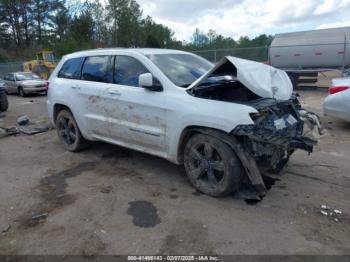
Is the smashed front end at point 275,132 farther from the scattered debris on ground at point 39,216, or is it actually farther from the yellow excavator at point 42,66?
the yellow excavator at point 42,66

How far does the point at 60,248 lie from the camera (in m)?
3.30

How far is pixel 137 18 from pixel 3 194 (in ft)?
214

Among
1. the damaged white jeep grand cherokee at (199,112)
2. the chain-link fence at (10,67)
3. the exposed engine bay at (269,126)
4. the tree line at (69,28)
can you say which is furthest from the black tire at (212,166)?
the tree line at (69,28)

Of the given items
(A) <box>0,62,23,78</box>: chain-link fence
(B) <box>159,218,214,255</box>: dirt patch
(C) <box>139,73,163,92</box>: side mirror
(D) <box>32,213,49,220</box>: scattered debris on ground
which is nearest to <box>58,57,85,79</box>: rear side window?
(C) <box>139,73,163,92</box>: side mirror

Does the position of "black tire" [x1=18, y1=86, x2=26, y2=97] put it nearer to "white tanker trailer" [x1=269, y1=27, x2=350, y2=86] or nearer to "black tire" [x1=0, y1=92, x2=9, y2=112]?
"black tire" [x1=0, y1=92, x2=9, y2=112]

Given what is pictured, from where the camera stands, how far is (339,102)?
23.8ft

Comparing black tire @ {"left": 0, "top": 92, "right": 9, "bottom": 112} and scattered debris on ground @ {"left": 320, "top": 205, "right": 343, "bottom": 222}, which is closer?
scattered debris on ground @ {"left": 320, "top": 205, "right": 343, "bottom": 222}

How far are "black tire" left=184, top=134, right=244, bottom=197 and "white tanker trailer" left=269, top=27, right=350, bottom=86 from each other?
1331 cm

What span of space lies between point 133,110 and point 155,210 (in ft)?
5.08

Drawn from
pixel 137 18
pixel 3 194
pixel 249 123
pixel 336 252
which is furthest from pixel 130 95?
pixel 137 18

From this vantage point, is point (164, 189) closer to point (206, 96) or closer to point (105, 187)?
point (105, 187)

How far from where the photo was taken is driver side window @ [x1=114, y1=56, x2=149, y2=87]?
4.91 m

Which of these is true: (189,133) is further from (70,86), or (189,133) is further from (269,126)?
(70,86)

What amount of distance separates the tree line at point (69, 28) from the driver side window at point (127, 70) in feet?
154
